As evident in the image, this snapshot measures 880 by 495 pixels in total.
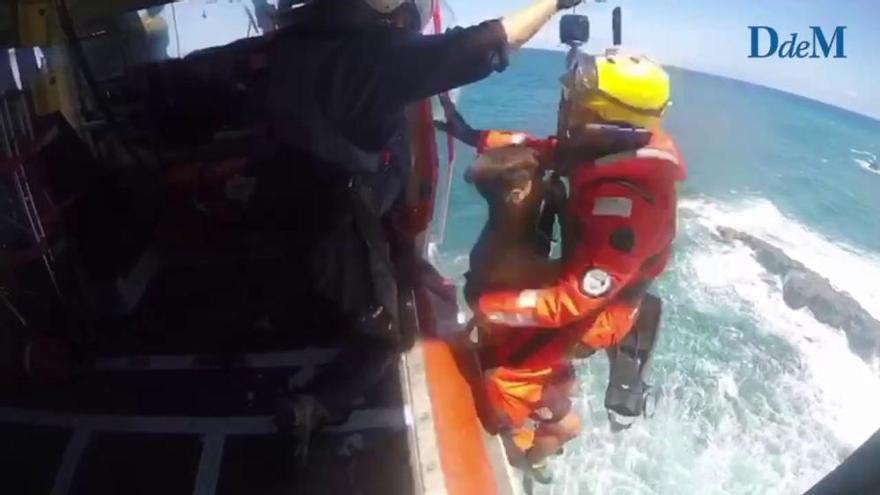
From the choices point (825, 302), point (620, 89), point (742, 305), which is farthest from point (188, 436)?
point (825, 302)

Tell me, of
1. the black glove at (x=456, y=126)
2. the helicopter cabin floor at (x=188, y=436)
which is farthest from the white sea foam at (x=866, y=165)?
the helicopter cabin floor at (x=188, y=436)

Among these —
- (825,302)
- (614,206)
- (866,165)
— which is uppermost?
(614,206)

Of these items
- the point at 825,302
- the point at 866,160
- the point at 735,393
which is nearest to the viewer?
the point at 735,393

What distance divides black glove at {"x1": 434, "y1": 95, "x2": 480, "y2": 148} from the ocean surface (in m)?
0.57

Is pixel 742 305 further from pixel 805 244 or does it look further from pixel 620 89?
pixel 620 89

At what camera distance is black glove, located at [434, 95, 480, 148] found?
8.05ft

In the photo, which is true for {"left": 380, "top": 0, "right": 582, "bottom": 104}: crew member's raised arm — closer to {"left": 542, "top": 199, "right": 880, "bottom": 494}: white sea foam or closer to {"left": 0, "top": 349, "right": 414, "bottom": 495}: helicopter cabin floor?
{"left": 0, "top": 349, "right": 414, "bottom": 495}: helicopter cabin floor

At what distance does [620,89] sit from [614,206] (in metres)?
0.30

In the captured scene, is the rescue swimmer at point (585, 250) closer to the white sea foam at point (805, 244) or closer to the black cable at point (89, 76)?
the black cable at point (89, 76)

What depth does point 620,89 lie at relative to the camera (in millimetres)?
1923

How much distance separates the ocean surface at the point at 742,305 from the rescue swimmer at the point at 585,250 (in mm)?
A: 900

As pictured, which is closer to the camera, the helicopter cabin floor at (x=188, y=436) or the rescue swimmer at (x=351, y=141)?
the rescue swimmer at (x=351, y=141)

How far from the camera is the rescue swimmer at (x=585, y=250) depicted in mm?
1957

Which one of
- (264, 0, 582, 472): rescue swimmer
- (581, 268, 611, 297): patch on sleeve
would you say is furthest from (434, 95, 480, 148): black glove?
(581, 268, 611, 297): patch on sleeve
